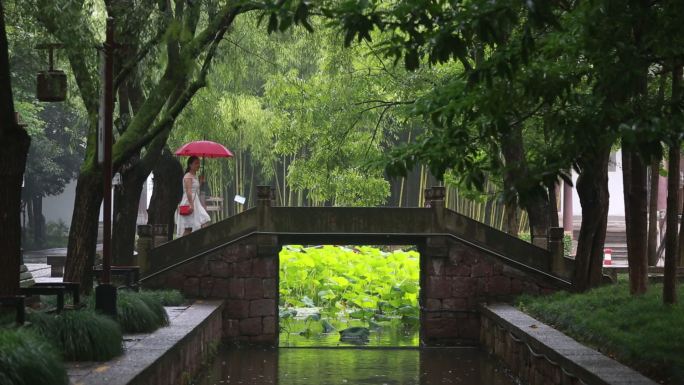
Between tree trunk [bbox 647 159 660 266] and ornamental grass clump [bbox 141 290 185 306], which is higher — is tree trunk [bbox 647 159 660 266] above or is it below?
above

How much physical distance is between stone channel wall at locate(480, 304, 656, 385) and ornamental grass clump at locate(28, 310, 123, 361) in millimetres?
4307

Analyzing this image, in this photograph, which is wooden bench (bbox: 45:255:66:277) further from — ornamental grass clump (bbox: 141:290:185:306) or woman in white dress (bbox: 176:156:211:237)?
ornamental grass clump (bbox: 141:290:185:306)

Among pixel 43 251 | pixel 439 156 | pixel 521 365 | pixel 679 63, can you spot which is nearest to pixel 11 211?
pixel 439 156

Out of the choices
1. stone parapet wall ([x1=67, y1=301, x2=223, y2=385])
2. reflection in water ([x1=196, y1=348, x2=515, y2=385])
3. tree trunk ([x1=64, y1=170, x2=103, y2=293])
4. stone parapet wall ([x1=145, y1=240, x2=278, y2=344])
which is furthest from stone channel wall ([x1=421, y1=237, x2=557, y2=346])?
tree trunk ([x1=64, y1=170, x2=103, y2=293])

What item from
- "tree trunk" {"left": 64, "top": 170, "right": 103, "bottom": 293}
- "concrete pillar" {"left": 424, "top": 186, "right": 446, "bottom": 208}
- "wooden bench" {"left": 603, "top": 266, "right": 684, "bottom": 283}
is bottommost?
"wooden bench" {"left": 603, "top": 266, "right": 684, "bottom": 283}

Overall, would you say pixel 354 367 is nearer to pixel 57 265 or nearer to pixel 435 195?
pixel 435 195

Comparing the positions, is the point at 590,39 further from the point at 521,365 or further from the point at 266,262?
the point at 266,262

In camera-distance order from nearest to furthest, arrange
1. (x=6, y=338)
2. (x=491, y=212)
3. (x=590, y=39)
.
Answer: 1. (x=6, y=338)
2. (x=590, y=39)
3. (x=491, y=212)

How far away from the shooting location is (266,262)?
21.8 metres

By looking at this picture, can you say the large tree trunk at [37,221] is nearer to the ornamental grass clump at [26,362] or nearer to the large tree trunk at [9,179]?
the large tree trunk at [9,179]

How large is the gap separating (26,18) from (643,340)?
8213 mm

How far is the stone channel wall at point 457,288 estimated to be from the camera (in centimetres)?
2164

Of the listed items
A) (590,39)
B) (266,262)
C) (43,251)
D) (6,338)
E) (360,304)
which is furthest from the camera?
(43,251)

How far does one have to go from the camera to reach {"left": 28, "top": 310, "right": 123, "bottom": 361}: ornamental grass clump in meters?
11.3
